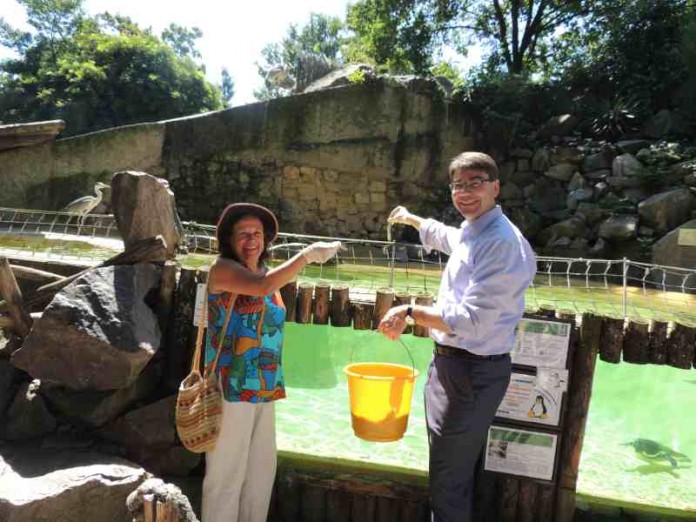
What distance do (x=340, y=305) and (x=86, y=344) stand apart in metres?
1.36

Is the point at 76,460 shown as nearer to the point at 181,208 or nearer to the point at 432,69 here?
the point at 181,208

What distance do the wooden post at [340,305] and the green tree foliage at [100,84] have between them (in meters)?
17.3

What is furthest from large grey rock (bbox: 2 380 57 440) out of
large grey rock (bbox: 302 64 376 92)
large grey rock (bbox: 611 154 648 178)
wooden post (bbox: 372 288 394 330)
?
large grey rock (bbox: 302 64 376 92)

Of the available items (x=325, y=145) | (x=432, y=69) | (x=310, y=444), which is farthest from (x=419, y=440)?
(x=432, y=69)

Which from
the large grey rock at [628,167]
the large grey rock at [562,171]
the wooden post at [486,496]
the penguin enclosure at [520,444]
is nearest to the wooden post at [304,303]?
the penguin enclosure at [520,444]

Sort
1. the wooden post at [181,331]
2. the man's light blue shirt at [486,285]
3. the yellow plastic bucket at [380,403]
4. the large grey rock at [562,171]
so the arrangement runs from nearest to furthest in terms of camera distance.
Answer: the man's light blue shirt at [486,285] < the yellow plastic bucket at [380,403] < the wooden post at [181,331] < the large grey rock at [562,171]

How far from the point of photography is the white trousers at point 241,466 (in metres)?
2.42

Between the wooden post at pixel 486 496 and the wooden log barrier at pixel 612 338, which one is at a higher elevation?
the wooden log barrier at pixel 612 338

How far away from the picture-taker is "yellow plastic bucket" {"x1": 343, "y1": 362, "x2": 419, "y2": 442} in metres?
2.61

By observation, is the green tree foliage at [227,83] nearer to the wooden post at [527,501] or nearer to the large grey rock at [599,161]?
the large grey rock at [599,161]

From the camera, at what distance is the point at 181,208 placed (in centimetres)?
1396

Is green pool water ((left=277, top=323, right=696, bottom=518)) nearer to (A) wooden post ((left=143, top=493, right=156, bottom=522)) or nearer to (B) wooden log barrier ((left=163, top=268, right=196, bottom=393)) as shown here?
(B) wooden log barrier ((left=163, top=268, right=196, bottom=393))

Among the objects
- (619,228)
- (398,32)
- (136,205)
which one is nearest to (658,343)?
(136,205)

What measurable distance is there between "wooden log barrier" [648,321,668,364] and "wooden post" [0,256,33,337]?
3.64 meters
